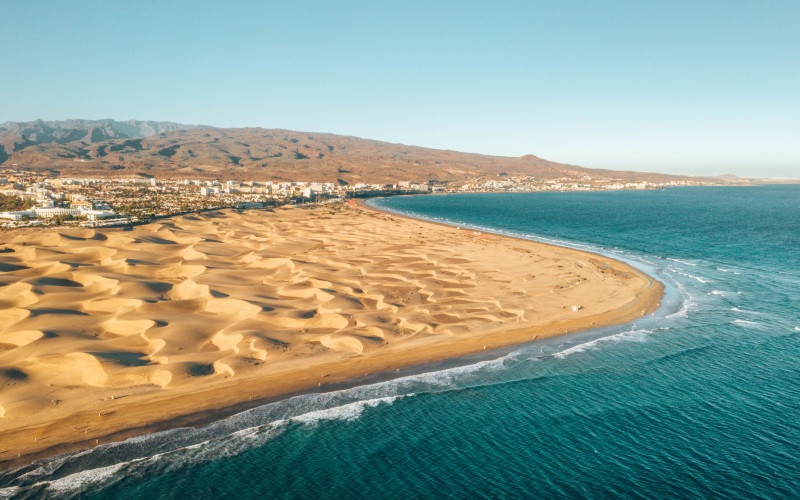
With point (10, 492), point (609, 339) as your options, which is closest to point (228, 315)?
point (10, 492)

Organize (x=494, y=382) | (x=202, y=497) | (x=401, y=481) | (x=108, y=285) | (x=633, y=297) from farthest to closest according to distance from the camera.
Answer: (x=633, y=297) → (x=108, y=285) → (x=494, y=382) → (x=401, y=481) → (x=202, y=497)

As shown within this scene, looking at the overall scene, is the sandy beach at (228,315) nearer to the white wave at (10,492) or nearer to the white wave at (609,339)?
the white wave at (10,492)

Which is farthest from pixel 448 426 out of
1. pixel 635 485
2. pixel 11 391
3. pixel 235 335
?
pixel 11 391

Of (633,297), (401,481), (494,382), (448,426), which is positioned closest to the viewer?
(401,481)

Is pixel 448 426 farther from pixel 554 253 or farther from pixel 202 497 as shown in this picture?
pixel 554 253

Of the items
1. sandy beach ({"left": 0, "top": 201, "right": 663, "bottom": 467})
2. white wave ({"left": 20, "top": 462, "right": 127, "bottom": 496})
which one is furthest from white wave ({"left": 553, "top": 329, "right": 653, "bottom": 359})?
white wave ({"left": 20, "top": 462, "right": 127, "bottom": 496})

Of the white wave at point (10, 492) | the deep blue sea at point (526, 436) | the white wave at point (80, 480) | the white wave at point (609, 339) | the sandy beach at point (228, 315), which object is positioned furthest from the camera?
the white wave at point (609, 339)

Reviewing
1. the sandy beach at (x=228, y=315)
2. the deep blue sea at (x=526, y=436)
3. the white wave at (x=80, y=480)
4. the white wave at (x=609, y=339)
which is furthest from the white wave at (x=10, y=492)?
the white wave at (x=609, y=339)
